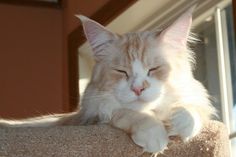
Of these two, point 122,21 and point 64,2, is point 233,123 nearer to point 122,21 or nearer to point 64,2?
point 122,21

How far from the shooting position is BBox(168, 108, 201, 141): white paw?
1156mm

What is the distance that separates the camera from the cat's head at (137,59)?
4.06 feet

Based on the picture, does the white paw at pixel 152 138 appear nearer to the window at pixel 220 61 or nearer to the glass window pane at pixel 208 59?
the window at pixel 220 61

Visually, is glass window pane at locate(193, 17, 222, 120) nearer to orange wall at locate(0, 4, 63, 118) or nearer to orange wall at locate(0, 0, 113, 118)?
orange wall at locate(0, 0, 113, 118)

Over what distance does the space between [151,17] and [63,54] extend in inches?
30.1

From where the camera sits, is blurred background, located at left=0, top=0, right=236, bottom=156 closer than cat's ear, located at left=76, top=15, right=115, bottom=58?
No

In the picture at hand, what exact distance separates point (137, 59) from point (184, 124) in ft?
0.63

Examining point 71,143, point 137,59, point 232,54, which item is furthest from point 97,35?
point 232,54

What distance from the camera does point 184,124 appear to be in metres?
1.16

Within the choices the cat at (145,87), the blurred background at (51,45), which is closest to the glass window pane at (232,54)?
the blurred background at (51,45)

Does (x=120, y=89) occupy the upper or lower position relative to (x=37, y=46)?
upper

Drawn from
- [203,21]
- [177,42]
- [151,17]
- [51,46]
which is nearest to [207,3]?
[203,21]

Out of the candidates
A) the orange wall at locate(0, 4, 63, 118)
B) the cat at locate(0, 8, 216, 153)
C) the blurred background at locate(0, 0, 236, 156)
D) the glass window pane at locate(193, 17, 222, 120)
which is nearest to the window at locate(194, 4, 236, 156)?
the glass window pane at locate(193, 17, 222, 120)

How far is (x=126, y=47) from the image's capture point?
1312mm
